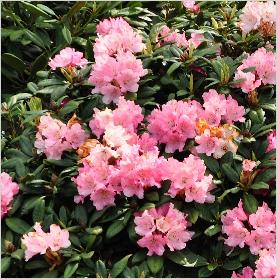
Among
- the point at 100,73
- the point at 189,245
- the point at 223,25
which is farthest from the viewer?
the point at 223,25

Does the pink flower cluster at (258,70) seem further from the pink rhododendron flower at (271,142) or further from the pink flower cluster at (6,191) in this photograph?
the pink flower cluster at (6,191)

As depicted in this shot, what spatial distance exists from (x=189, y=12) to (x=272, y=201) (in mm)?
1156

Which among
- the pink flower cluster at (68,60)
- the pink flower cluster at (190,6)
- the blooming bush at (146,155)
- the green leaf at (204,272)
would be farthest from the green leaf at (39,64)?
the green leaf at (204,272)

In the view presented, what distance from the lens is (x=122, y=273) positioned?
6.95 ft

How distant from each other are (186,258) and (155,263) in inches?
4.2

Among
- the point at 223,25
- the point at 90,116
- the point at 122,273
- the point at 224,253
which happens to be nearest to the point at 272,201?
the point at 224,253

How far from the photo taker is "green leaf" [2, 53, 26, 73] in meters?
2.93

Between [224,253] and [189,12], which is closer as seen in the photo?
[224,253]

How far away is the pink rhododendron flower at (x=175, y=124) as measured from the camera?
238 cm

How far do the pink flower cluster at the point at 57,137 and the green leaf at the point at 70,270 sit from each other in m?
0.45

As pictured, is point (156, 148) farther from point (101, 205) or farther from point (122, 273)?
point (122, 273)

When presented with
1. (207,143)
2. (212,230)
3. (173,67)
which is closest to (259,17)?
(173,67)

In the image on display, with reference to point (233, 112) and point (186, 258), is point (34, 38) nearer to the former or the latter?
point (233, 112)

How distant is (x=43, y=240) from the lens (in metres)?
2.11
